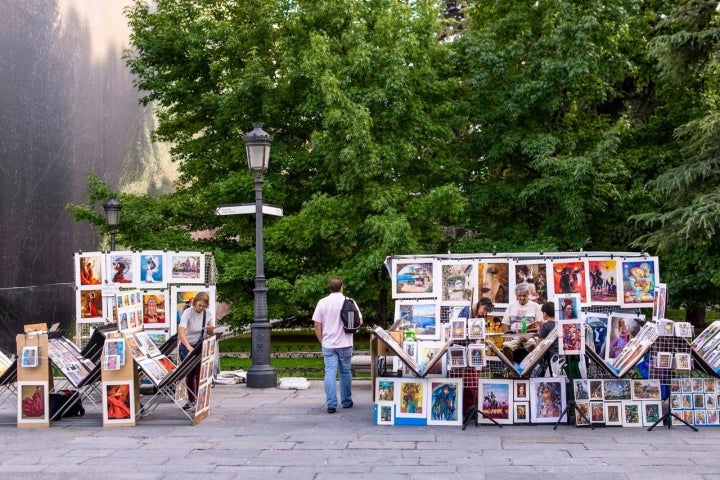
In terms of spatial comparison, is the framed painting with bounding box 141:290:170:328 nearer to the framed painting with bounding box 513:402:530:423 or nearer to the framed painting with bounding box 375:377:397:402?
the framed painting with bounding box 375:377:397:402

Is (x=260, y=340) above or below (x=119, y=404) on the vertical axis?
above

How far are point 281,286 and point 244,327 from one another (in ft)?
9.84

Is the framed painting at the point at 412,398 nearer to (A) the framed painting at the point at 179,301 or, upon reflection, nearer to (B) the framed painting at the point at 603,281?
(B) the framed painting at the point at 603,281

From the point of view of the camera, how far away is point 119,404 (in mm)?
12125

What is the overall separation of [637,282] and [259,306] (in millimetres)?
6359

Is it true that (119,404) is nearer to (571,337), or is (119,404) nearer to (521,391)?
(521,391)

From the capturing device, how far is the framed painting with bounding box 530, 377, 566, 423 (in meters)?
12.0

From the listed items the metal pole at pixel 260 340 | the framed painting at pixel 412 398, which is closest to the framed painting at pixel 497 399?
the framed painting at pixel 412 398

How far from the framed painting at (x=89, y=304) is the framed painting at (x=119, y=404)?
17.2ft

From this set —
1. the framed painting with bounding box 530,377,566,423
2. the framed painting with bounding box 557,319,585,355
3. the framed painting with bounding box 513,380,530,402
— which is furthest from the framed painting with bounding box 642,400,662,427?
the framed painting with bounding box 513,380,530,402

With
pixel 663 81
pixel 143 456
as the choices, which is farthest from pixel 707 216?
pixel 143 456

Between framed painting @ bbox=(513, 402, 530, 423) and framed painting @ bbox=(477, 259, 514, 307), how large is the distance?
3.87 m

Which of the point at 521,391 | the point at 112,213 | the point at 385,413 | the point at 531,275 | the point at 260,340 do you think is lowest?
the point at 385,413

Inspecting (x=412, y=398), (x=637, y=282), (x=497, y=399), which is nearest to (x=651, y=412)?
(x=497, y=399)
